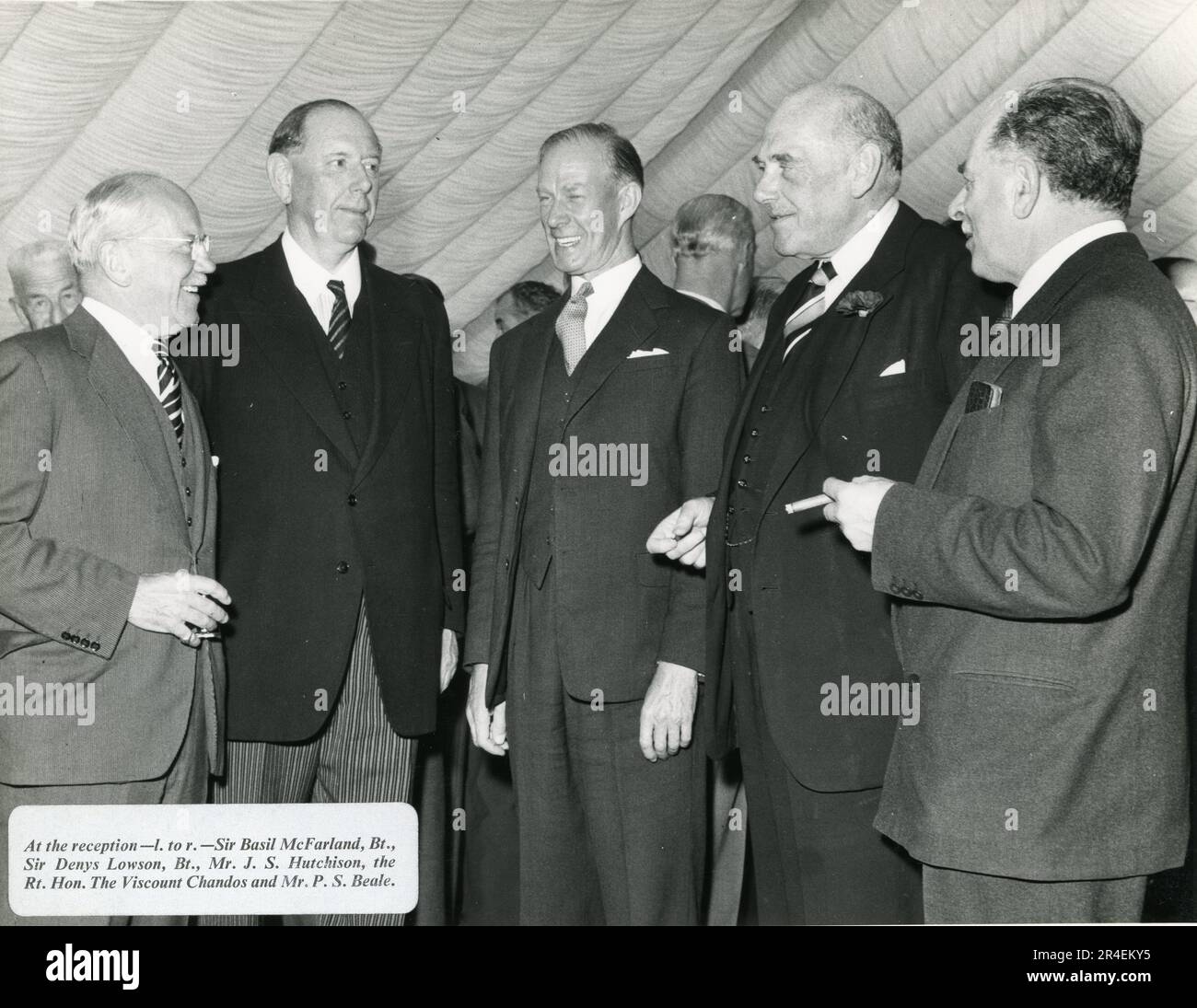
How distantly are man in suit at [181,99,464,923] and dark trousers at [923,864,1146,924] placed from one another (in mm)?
1052

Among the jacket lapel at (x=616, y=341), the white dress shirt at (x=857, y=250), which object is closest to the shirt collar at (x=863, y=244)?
the white dress shirt at (x=857, y=250)

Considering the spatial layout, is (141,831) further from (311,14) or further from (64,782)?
(311,14)

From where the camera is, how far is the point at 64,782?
237cm

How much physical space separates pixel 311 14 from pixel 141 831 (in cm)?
182

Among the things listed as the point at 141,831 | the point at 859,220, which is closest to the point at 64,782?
the point at 141,831

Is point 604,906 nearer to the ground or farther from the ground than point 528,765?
nearer to the ground

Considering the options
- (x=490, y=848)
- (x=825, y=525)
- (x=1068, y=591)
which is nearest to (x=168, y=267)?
(x=825, y=525)

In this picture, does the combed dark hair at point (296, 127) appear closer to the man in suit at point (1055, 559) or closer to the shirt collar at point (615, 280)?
the shirt collar at point (615, 280)

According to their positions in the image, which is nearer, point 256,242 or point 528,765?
point 528,765

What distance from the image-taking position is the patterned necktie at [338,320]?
8.61 feet

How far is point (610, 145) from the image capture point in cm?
270

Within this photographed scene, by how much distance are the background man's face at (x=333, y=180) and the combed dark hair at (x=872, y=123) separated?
943mm

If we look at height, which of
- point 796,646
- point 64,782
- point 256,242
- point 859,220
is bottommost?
point 64,782
